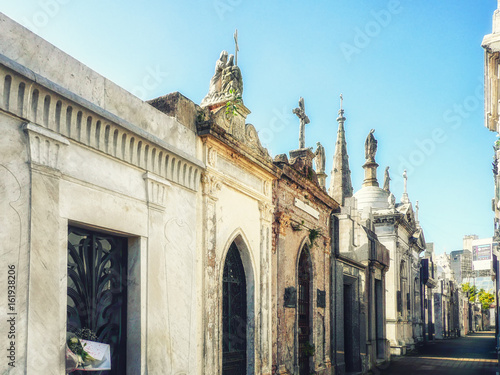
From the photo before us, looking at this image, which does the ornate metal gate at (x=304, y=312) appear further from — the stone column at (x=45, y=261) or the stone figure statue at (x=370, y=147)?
the stone figure statue at (x=370, y=147)

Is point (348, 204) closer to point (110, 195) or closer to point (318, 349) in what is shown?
point (318, 349)

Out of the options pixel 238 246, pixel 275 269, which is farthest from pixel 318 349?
pixel 238 246

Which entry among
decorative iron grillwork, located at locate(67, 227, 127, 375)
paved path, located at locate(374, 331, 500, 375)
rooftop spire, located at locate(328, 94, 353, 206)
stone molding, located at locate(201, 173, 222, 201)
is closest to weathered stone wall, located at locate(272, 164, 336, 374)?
stone molding, located at locate(201, 173, 222, 201)

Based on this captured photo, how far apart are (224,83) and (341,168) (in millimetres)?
28877

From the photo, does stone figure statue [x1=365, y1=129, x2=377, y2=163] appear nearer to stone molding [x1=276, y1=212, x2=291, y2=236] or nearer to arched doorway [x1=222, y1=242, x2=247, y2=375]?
stone molding [x1=276, y1=212, x2=291, y2=236]

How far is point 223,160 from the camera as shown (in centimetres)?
927

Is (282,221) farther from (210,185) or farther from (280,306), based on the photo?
(210,185)

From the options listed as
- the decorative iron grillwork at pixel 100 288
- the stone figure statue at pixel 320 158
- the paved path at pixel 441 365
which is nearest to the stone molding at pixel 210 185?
the decorative iron grillwork at pixel 100 288

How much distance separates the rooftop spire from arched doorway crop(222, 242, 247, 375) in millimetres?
27477

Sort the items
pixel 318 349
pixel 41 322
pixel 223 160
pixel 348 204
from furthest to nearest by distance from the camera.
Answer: pixel 348 204
pixel 318 349
pixel 223 160
pixel 41 322

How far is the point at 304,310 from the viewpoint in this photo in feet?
42.9

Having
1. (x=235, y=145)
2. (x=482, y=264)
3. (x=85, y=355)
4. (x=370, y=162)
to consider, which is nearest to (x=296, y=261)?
(x=235, y=145)

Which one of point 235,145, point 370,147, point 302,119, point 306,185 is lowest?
point 306,185

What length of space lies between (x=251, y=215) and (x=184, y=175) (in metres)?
2.45
